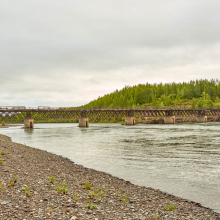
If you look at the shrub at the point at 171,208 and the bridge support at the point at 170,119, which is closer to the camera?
the shrub at the point at 171,208

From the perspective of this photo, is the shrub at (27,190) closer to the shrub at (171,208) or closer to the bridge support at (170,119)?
the shrub at (171,208)

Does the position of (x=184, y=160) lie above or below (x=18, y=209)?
below

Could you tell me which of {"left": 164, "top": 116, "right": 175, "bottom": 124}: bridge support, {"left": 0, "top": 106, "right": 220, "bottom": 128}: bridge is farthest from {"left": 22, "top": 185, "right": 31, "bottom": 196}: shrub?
{"left": 164, "top": 116, "right": 175, "bottom": 124}: bridge support

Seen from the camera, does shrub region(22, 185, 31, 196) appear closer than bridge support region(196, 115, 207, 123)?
Yes

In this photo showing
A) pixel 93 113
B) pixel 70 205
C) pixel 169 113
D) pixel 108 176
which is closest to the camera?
→ pixel 70 205

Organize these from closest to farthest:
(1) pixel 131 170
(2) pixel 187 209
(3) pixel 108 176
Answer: (2) pixel 187 209
(3) pixel 108 176
(1) pixel 131 170

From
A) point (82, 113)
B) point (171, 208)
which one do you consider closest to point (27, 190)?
point (171, 208)

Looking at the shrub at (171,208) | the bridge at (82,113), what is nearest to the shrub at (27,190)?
the shrub at (171,208)

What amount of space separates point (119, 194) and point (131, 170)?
7.89 metres

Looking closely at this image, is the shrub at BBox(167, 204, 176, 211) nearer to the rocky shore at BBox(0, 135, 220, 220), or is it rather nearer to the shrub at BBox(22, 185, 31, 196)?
the rocky shore at BBox(0, 135, 220, 220)

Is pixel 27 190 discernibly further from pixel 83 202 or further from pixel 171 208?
pixel 171 208

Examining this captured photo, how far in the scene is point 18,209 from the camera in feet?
32.1

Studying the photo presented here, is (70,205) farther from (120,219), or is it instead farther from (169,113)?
(169,113)

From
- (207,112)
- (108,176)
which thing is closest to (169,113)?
(207,112)
